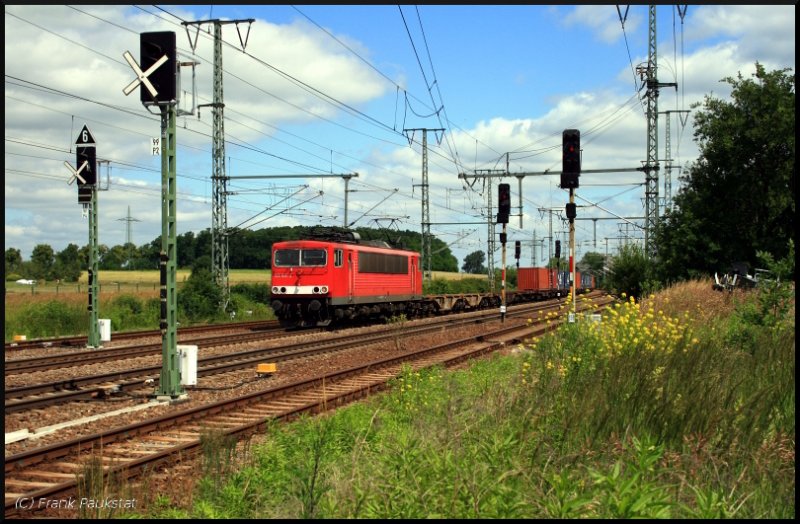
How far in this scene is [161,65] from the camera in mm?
11648

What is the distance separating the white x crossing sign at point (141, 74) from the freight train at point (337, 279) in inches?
604

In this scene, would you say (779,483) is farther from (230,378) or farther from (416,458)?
(230,378)

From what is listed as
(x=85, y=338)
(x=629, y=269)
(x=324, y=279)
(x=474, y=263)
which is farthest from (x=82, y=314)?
(x=474, y=263)

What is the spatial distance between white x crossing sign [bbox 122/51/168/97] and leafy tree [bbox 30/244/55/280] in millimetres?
65264

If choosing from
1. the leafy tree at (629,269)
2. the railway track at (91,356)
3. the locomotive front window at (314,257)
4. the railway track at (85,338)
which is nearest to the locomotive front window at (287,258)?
the locomotive front window at (314,257)

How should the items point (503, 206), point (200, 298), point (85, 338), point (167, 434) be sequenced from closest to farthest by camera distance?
point (167, 434) < point (85, 338) < point (503, 206) < point (200, 298)

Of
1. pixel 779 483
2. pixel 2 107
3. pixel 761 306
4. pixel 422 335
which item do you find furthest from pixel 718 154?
pixel 2 107

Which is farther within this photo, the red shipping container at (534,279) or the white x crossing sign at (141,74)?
the red shipping container at (534,279)

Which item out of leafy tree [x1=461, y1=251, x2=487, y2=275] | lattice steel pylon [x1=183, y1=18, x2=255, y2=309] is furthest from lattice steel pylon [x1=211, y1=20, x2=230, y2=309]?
leafy tree [x1=461, y1=251, x2=487, y2=275]

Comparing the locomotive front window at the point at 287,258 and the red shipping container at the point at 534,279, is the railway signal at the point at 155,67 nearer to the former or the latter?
the locomotive front window at the point at 287,258

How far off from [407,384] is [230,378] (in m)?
5.09

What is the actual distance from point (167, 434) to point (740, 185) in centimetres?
2519

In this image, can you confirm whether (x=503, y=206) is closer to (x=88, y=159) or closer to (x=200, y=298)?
(x=88, y=159)

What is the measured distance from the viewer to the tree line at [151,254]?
57.8 meters
